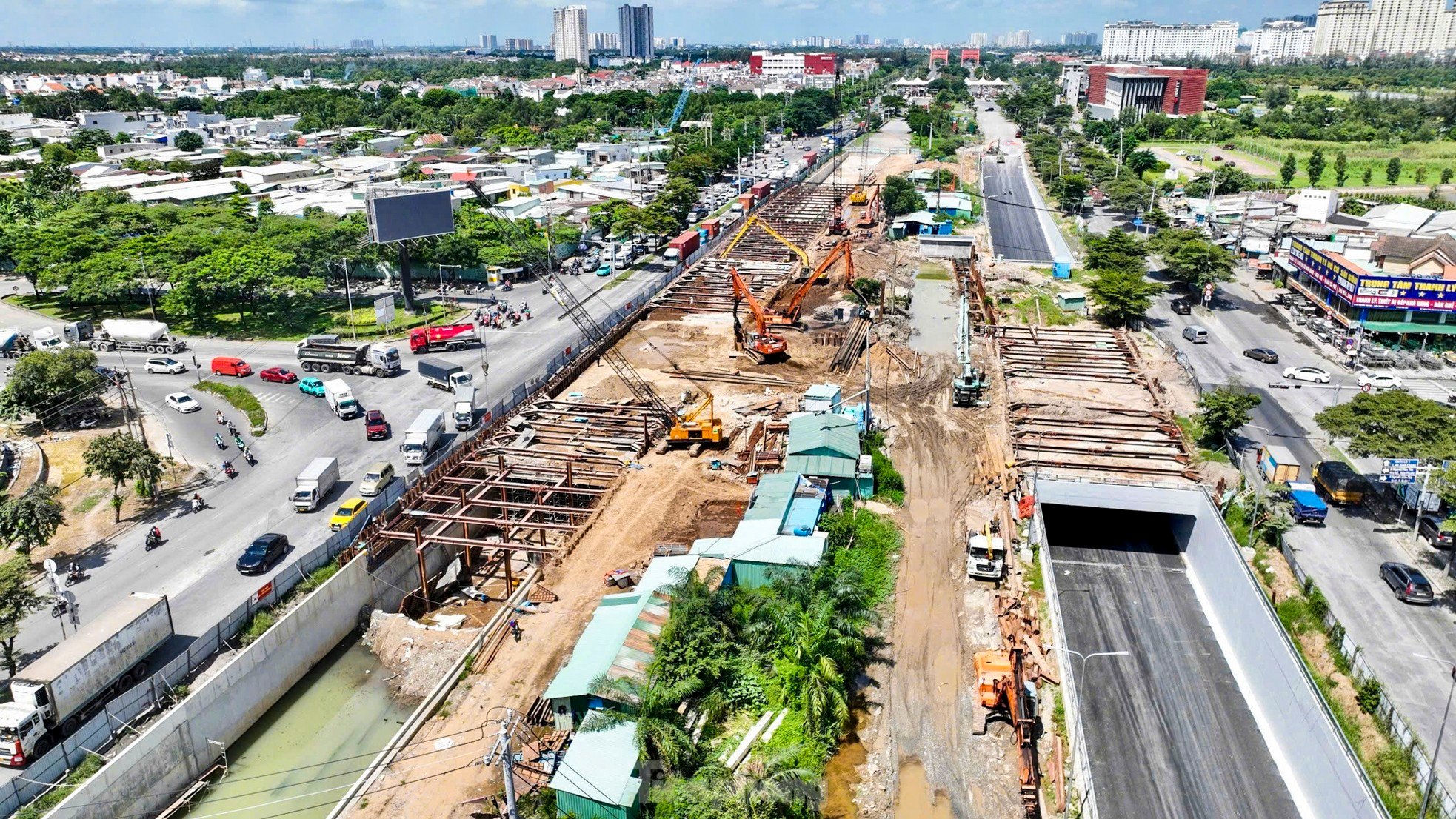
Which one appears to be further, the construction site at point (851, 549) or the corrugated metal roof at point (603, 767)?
the construction site at point (851, 549)

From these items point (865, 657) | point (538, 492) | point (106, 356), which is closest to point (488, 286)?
point (106, 356)

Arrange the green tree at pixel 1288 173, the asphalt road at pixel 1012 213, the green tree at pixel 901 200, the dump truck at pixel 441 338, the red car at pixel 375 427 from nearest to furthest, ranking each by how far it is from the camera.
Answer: the red car at pixel 375 427
the dump truck at pixel 441 338
the asphalt road at pixel 1012 213
the green tree at pixel 901 200
the green tree at pixel 1288 173

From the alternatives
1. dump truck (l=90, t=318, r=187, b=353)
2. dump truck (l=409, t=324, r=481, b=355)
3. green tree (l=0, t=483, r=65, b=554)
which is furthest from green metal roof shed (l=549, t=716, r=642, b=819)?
dump truck (l=90, t=318, r=187, b=353)

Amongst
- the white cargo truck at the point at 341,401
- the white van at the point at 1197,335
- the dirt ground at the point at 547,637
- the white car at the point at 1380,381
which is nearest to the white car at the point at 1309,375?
the white car at the point at 1380,381

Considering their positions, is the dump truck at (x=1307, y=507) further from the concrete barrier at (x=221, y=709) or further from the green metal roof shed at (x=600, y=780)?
the concrete barrier at (x=221, y=709)

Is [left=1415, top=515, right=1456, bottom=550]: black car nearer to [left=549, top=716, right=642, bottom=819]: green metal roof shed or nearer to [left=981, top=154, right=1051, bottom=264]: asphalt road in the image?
[left=549, top=716, right=642, bottom=819]: green metal roof shed

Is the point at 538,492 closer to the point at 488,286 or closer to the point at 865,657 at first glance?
the point at 865,657

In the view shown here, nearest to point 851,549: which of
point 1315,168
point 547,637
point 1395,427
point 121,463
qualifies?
point 547,637
